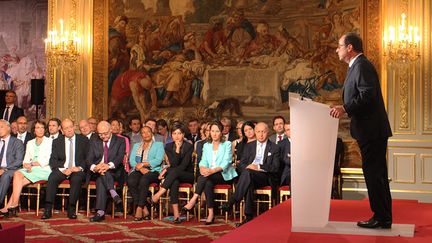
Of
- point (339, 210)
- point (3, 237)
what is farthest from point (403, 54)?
point (3, 237)

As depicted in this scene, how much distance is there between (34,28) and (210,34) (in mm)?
5139

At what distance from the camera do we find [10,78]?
15344 millimetres

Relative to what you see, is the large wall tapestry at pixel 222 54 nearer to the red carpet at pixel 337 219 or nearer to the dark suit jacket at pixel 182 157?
the dark suit jacket at pixel 182 157

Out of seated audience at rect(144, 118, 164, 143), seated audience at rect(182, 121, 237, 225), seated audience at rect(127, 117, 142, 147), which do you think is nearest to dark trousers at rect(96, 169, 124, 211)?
seated audience at rect(182, 121, 237, 225)

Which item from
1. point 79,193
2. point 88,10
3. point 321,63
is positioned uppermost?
point 88,10

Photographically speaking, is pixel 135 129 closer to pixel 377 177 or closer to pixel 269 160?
pixel 269 160

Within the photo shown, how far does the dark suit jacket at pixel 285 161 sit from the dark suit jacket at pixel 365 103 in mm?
4222

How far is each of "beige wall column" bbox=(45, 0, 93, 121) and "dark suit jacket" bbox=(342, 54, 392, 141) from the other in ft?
26.0

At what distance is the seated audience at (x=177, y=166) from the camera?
29.9 feet

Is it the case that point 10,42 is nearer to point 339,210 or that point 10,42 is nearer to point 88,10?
Answer: point 88,10

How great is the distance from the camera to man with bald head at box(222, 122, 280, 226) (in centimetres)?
885

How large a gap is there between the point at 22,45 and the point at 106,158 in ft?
22.0

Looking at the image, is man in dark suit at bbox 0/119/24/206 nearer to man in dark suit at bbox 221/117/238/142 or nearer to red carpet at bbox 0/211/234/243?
red carpet at bbox 0/211/234/243

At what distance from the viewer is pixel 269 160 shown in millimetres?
9141
